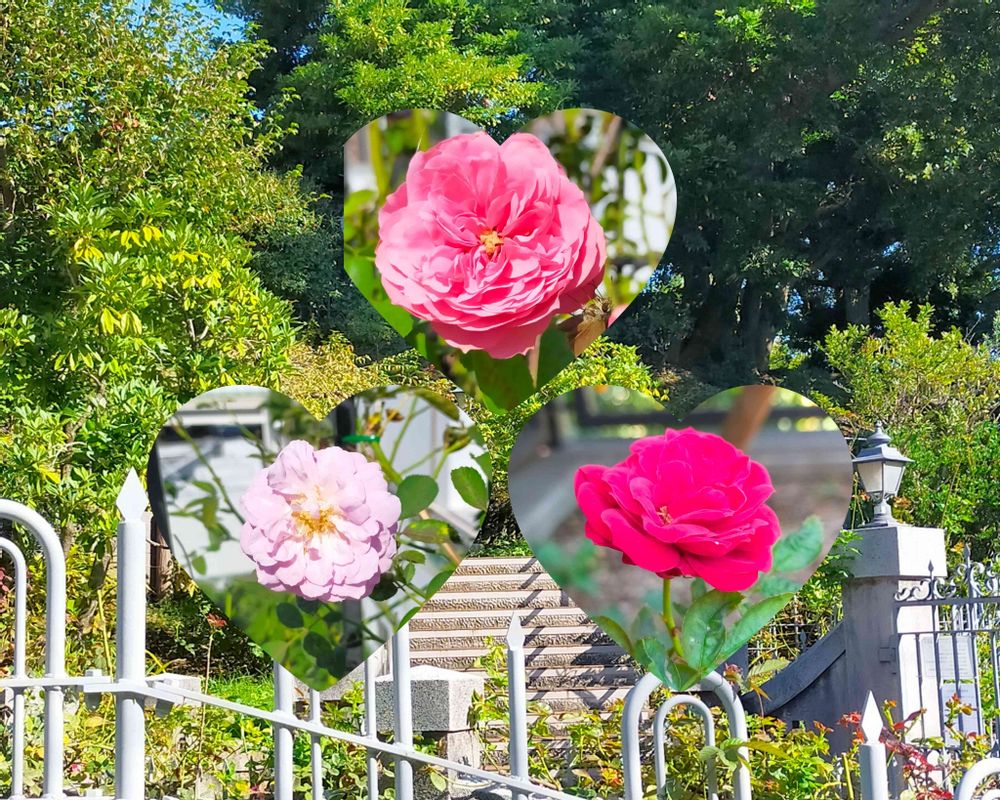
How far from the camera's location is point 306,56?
15.2m

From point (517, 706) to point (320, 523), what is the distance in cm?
47

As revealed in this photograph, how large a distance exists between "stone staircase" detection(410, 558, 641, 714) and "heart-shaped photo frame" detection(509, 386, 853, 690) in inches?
173

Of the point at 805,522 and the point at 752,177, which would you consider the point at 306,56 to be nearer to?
the point at 752,177

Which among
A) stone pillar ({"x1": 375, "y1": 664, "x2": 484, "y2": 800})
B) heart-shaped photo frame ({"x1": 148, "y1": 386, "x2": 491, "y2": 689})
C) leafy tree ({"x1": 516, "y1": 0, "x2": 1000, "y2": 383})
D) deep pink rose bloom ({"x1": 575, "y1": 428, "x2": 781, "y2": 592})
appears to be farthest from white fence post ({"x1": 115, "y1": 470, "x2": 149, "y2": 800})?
leafy tree ({"x1": 516, "y1": 0, "x2": 1000, "y2": 383})

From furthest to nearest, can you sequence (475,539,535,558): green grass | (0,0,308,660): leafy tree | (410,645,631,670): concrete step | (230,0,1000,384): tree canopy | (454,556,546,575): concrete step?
1. (230,0,1000,384): tree canopy
2. (475,539,535,558): green grass
3. (454,556,546,575): concrete step
4. (410,645,631,670): concrete step
5. (0,0,308,660): leafy tree

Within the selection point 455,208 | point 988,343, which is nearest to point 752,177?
point 988,343

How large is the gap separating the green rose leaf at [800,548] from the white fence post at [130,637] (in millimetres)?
1083

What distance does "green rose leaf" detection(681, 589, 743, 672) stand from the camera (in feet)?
6.18

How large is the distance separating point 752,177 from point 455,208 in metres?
13.4

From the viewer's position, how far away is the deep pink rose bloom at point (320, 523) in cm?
192

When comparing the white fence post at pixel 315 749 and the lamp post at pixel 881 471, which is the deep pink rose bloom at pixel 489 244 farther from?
the lamp post at pixel 881 471

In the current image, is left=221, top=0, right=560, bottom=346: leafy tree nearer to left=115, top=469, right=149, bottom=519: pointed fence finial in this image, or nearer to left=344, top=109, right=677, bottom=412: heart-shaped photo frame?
left=344, top=109, right=677, bottom=412: heart-shaped photo frame

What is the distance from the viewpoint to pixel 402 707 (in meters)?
1.96

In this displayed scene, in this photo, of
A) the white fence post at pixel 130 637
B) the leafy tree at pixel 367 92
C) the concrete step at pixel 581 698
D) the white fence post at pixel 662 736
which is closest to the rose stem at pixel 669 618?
the white fence post at pixel 662 736
